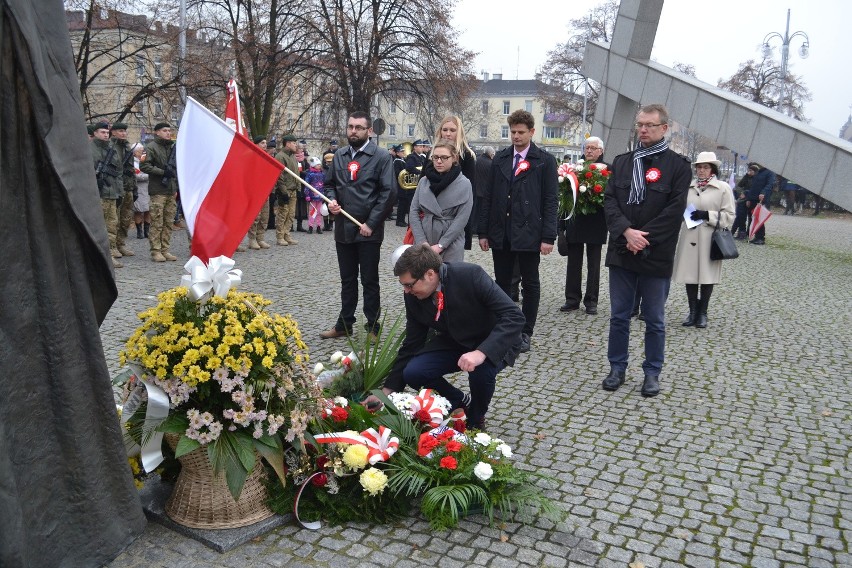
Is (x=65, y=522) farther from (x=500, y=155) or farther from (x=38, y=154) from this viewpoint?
(x=500, y=155)

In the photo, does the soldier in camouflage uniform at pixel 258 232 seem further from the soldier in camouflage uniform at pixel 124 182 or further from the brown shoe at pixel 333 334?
the brown shoe at pixel 333 334

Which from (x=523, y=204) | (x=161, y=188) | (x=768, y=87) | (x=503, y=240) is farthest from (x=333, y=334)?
(x=768, y=87)

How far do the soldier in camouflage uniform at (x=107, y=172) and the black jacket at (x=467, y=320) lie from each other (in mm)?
7532

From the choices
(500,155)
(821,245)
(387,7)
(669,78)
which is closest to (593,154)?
(500,155)

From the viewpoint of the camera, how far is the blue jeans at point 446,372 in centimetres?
474

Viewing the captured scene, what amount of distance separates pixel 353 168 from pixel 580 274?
331cm

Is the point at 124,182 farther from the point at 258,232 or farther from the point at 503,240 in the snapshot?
the point at 503,240

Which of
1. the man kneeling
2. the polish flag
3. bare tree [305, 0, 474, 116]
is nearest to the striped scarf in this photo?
the man kneeling

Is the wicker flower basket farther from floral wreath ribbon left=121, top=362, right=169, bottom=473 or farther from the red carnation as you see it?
the red carnation

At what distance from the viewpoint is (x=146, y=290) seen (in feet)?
31.8

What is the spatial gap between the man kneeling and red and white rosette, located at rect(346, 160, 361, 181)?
278cm

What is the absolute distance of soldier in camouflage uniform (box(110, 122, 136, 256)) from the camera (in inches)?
462

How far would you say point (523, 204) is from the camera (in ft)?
23.3

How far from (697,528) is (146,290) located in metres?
7.65
